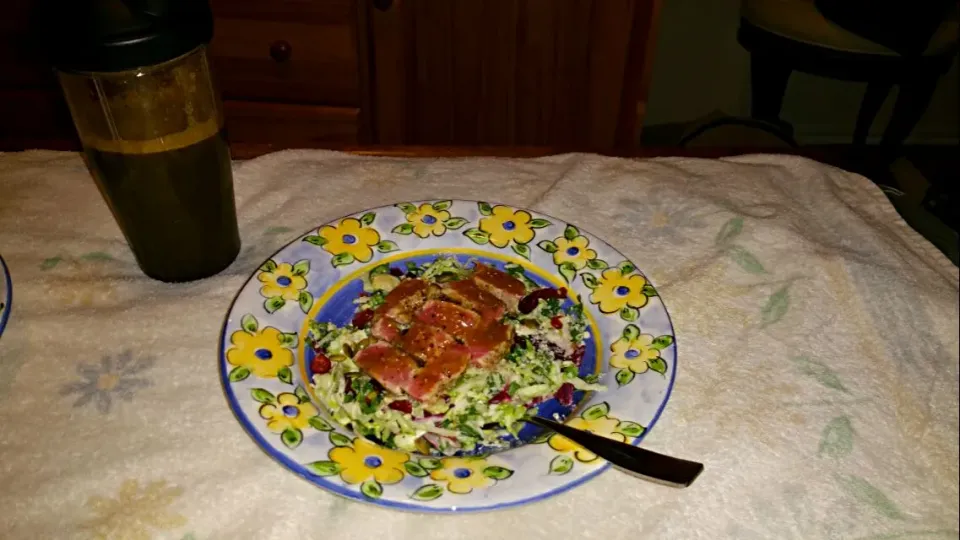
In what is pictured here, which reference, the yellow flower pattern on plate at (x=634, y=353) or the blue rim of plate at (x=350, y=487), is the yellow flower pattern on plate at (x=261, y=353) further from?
the yellow flower pattern on plate at (x=634, y=353)

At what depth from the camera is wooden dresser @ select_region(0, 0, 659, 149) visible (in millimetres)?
1415

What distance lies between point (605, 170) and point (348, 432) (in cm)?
51

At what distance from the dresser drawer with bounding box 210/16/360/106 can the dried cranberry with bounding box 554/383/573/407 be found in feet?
3.32

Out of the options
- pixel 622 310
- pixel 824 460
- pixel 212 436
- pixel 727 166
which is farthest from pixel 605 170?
pixel 212 436

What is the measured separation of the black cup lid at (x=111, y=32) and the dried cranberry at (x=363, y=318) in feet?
0.91

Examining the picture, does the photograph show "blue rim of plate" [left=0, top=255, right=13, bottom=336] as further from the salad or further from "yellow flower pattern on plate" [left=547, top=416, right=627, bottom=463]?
"yellow flower pattern on plate" [left=547, top=416, right=627, bottom=463]

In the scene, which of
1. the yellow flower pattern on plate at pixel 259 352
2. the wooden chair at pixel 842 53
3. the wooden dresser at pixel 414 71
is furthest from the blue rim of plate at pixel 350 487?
the wooden chair at pixel 842 53

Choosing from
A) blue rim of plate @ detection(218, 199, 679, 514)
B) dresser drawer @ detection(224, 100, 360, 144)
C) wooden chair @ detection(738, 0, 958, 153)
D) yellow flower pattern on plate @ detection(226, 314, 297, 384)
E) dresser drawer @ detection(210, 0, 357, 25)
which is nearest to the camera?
blue rim of plate @ detection(218, 199, 679, 514)

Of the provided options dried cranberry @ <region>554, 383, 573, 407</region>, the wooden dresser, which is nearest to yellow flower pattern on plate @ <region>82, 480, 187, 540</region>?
dried cranberry @ <region>554, 383, 573, 407</region>

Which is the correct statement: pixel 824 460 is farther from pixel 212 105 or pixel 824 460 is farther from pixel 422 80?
pixel 422 80

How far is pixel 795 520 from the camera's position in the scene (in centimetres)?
57

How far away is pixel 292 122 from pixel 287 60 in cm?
13

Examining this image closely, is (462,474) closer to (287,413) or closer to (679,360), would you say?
(287,413)

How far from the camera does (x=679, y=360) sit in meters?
0.71
